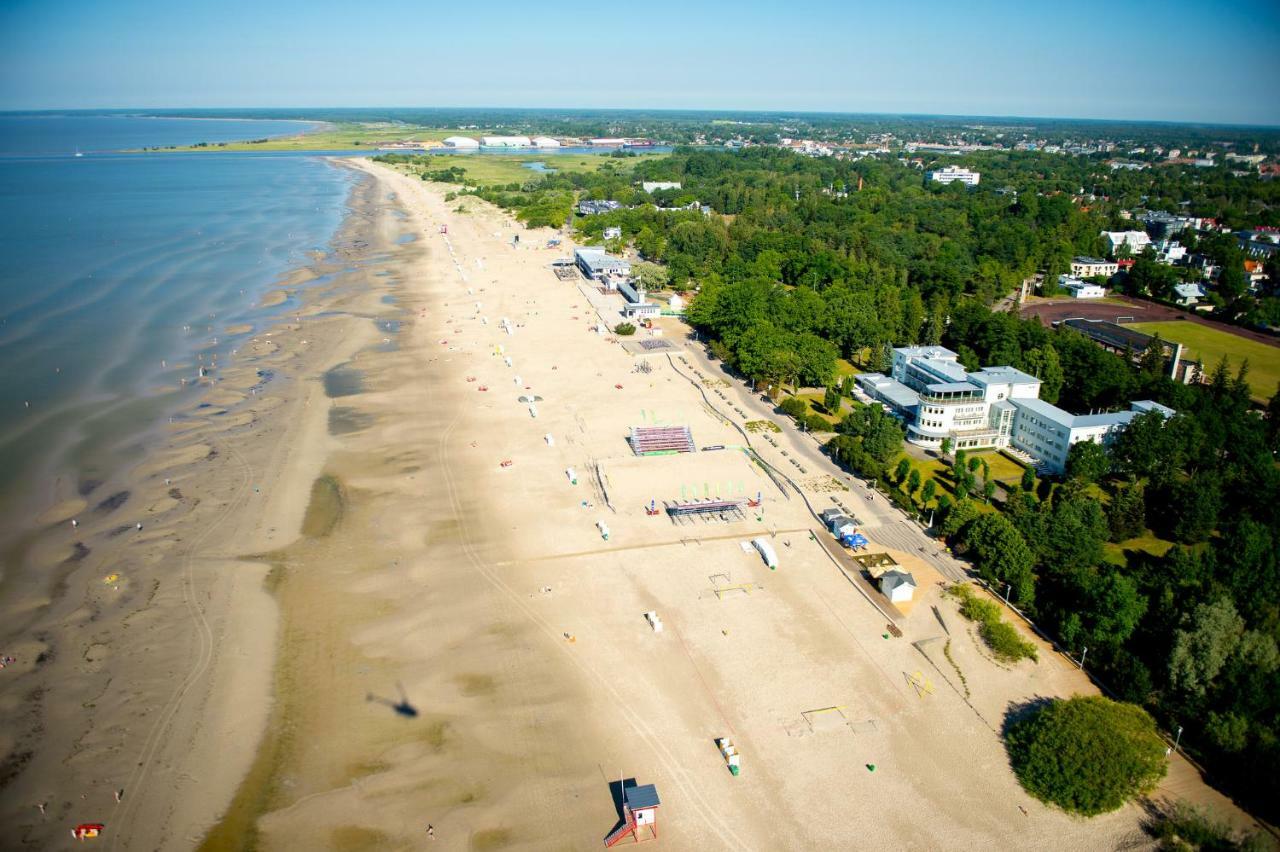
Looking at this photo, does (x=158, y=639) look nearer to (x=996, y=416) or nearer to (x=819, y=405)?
(x=819, y=405)

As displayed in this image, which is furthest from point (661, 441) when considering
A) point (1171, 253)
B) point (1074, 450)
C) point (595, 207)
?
point (595, 207)

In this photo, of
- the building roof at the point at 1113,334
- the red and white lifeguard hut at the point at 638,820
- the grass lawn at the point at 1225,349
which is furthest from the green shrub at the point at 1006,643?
the building roof at the point at 1113,334

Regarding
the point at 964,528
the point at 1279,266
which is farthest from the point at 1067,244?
the point at 964,528

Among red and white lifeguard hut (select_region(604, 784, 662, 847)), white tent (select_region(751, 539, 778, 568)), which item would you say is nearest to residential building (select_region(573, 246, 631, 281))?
white tent (select_region(751, 539, 778, 568))

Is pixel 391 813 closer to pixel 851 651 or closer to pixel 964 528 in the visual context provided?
pixel 851 651

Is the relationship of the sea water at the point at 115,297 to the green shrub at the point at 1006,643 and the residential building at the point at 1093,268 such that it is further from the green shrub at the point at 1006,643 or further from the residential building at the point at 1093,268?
the residential building at the point at 1093,268

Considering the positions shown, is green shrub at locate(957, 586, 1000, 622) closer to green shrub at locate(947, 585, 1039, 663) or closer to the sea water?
green shrub at locate(947, 585, 1039, 663)
